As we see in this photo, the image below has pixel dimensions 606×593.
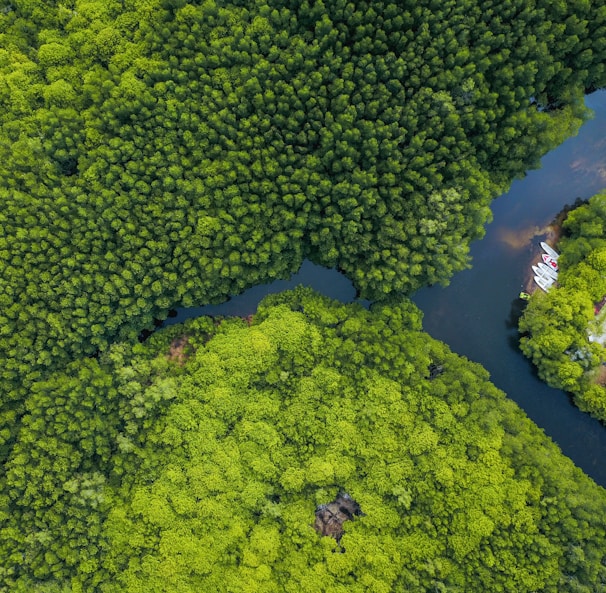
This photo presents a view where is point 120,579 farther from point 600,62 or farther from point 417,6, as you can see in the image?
point 600,62

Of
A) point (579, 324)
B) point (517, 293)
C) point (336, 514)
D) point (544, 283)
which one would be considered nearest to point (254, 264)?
point (336, 514)

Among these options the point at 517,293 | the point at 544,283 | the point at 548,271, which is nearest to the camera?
the point at 544,283

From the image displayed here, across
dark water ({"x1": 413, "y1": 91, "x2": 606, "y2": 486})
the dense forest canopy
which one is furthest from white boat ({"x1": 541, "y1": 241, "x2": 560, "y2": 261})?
the dense forest canopy

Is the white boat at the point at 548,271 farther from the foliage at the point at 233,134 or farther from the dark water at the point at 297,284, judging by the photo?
the dark water at the point at 297,284

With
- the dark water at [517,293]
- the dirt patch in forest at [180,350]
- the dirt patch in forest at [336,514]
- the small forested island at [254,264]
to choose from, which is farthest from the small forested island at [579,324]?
the dirt patch in forest at [180,350]

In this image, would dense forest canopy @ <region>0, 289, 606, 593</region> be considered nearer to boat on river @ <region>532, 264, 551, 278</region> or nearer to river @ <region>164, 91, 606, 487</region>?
river @ <region>164, 91, 606, 487</region>

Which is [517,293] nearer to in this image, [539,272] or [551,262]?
[539,272]
